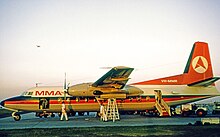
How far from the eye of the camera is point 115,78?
1944 centimetres

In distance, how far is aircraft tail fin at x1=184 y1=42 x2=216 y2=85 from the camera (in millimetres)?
24844

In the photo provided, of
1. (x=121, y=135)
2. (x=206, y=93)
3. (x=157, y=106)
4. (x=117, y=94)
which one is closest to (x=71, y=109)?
(x=117, y=94)

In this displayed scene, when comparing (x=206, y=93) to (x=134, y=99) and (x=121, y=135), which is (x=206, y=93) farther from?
(x=121, y=135)

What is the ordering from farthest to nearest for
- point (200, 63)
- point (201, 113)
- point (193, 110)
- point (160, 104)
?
point (193, 110), point (201, 113), point (200, 63), point (160, 104)

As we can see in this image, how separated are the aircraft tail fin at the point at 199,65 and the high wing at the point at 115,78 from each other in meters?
8.24

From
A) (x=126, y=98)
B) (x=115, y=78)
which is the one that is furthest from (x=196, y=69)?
(x=115, y=78)

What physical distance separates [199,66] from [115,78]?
10.2m

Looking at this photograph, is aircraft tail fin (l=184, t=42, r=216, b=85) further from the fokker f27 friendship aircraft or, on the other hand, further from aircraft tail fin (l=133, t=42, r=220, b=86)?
the fokker f27 friendship aircraft

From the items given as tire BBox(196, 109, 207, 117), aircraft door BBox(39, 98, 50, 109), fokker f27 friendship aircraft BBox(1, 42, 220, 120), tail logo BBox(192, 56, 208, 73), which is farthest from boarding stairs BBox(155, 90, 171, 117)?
aircraft door BBox(39, 98, 50, 109)

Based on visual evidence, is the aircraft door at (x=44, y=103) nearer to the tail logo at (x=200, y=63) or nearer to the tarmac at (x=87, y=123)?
the tarmac at (x=87, y=123)

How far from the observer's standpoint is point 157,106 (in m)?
23.1

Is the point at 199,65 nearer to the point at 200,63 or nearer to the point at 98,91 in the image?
the point at 200,63

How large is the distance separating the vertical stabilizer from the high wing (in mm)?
8255

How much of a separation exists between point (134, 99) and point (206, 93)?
6894 millimetres
